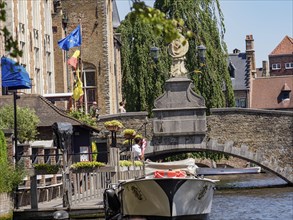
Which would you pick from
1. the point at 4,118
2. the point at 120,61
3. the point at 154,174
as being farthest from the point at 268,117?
the point at 154,174

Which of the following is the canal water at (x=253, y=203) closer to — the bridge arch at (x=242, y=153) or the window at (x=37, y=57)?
the bridge arch at (x=242, y=153)

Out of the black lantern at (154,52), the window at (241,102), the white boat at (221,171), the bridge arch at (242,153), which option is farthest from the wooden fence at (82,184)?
the window at (241,102)

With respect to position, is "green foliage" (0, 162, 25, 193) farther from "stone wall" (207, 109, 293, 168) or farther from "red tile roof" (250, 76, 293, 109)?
"red tile roof" (250, 76, 293, 109)

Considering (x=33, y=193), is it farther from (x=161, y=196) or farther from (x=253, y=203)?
(x=253, y=203)

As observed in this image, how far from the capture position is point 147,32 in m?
52.3

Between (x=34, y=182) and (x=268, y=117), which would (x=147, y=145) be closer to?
(x=268, y=117)

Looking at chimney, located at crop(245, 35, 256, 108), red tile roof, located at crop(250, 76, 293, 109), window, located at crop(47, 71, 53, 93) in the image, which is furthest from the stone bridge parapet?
chimney, located at crop(245, 35, 256, 108)

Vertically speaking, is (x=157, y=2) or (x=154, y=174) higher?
(x=157, y=2)

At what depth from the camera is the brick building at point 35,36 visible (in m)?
40.0

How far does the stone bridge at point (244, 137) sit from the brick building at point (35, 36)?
3814mm

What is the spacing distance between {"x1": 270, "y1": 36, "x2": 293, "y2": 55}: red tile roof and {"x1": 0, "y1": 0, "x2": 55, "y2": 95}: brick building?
80.7m

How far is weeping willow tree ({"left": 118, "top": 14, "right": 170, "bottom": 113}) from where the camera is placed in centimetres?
5184

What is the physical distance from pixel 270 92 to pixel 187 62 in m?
43.5

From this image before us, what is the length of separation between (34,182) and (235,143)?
24199 millimetres
